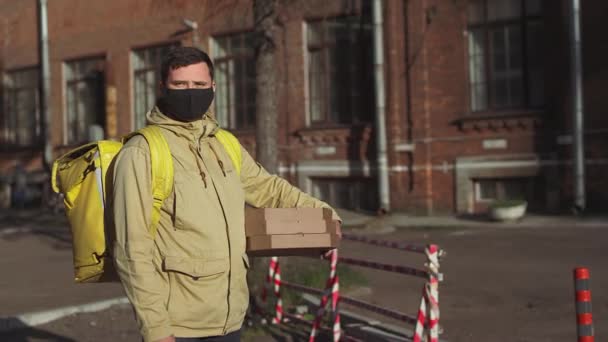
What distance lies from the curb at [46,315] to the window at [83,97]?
1845 cm

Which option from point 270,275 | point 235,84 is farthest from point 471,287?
point 235,84

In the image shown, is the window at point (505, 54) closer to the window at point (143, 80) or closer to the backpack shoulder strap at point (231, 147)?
the window at point (143, 80)

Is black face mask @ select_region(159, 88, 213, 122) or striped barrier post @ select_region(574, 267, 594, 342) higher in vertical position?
black face mask @ select_region(159, 88, 213, 122)

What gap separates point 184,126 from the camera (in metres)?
3.63

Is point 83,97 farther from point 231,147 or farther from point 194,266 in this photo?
point 194,266

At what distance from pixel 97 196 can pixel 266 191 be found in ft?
2.93

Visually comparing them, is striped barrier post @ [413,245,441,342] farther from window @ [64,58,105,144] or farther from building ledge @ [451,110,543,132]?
window @ [64,58,105,144]

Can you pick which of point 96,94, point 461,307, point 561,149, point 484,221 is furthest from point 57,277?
point 96,94

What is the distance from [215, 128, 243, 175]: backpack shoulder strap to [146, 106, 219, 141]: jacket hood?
83 millimetres

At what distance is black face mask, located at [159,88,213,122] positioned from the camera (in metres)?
3.54

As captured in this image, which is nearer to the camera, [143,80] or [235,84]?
[235,84]

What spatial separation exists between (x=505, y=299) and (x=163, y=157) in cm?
695

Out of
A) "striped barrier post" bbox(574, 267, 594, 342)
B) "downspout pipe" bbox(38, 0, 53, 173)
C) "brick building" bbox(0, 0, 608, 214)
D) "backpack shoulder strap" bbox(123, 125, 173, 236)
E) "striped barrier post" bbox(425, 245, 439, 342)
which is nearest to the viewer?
"backpack shoulder strap" bbox(123, 125, 173, 236)

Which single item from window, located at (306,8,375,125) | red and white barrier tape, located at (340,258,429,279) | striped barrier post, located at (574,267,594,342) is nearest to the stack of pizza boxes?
striped barrier post, located at (574,267,594,342)
